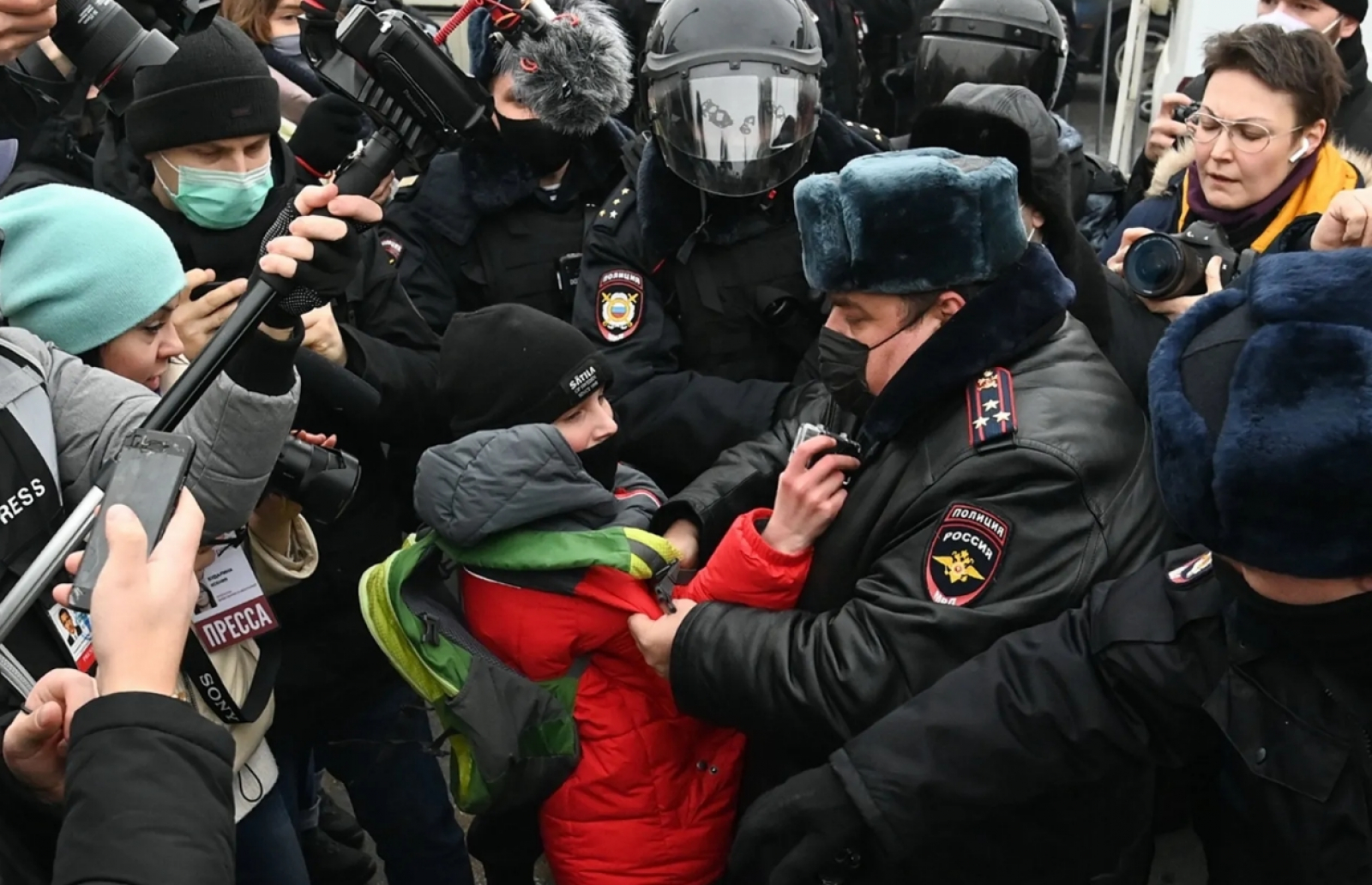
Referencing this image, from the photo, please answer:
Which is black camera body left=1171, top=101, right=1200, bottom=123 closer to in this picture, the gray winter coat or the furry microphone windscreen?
the furry microphone windscreen

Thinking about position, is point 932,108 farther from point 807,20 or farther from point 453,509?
point 453,509

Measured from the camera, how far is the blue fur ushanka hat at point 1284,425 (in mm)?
1449

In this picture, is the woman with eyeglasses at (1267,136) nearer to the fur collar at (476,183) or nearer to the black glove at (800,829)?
the fur collar at (476,183)

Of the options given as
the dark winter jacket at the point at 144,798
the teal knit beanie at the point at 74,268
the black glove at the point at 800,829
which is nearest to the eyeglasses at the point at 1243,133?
the black glove at the point at 800,829

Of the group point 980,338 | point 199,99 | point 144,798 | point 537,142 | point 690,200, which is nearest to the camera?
point 144,798

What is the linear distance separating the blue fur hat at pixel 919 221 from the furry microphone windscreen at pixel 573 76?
1422 millimetres

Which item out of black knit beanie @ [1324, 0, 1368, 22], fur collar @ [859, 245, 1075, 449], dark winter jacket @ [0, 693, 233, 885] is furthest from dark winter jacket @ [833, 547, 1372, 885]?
black knit beanie @ [1324, 0, 1368, 22]

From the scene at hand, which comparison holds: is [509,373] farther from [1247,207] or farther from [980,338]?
[1247,207]

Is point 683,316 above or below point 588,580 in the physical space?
below

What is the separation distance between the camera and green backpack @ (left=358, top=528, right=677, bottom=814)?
2.28 metres

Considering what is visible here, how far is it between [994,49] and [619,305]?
1.31 m

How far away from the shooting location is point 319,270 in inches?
70.7

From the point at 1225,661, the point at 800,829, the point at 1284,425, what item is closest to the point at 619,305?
the point at 800,829

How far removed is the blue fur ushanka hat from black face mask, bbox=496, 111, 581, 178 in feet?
7.22
